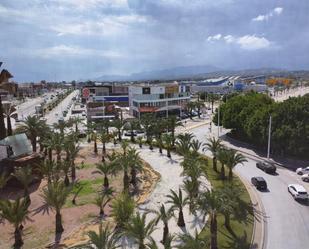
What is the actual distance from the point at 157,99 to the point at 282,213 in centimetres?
7387

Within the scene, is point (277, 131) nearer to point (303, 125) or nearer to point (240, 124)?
point (303, 125)

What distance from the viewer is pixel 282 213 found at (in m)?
34.3

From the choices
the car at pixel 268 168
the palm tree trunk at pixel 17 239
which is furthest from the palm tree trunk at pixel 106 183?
the car at pixel 268 168

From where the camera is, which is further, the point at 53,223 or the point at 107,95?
the point at 107,95

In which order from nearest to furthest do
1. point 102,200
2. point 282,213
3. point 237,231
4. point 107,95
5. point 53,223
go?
point 237,231
point 53,223
point 102,200
point 282,213
point 107,95

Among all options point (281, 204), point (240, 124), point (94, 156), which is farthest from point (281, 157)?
point (94, 156)

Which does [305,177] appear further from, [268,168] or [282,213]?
[282,213]

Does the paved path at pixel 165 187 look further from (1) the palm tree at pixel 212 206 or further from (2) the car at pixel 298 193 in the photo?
(2) the car at pixel 298 193

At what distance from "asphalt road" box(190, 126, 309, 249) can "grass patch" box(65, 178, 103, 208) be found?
Answer: 2033 cm

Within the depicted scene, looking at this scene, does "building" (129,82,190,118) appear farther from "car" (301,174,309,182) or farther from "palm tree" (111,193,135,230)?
"palm tree" (111,193,135,230)

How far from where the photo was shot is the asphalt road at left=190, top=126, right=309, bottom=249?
28.7 metres

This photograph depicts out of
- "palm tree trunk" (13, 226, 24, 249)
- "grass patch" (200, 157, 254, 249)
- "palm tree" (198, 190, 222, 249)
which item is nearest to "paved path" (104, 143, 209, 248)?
"grass patch" (200, 157, 254, 249)

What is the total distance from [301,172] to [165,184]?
20.5 meters

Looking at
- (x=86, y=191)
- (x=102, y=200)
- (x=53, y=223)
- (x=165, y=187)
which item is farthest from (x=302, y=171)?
(x=53, y=223)
